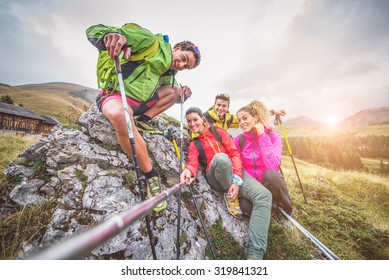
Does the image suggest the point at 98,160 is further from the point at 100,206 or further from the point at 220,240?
the point at 220,240

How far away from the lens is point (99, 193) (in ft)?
7.76

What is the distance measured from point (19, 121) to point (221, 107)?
32503 mm

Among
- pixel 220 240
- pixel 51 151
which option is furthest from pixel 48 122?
pixel 220 240

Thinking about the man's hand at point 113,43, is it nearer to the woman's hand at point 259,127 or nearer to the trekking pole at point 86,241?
the trekking pole at point 86,241

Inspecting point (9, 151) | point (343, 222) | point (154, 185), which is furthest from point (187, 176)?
point (9, 151)

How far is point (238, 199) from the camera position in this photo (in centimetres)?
322

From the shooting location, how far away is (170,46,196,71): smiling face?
2939 mm

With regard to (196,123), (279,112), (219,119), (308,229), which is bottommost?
(308,229)

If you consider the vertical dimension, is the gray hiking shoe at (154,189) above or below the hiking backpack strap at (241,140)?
below

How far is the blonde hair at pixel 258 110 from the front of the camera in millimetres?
3506

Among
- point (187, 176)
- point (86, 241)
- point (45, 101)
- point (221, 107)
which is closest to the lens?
point (86, 241)

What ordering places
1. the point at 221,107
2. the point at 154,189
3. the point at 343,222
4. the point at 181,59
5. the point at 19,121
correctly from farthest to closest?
1. the point at 19,121
2. the point at 221,107
3. the point at 343,222
4. the point at 181,59
5. the point at 154,189

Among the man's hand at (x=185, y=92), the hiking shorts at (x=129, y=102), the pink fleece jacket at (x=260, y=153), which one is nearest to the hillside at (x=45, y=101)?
the hiking shorts at (x=129, y=102)

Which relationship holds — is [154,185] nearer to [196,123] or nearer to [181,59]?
[196,123]
